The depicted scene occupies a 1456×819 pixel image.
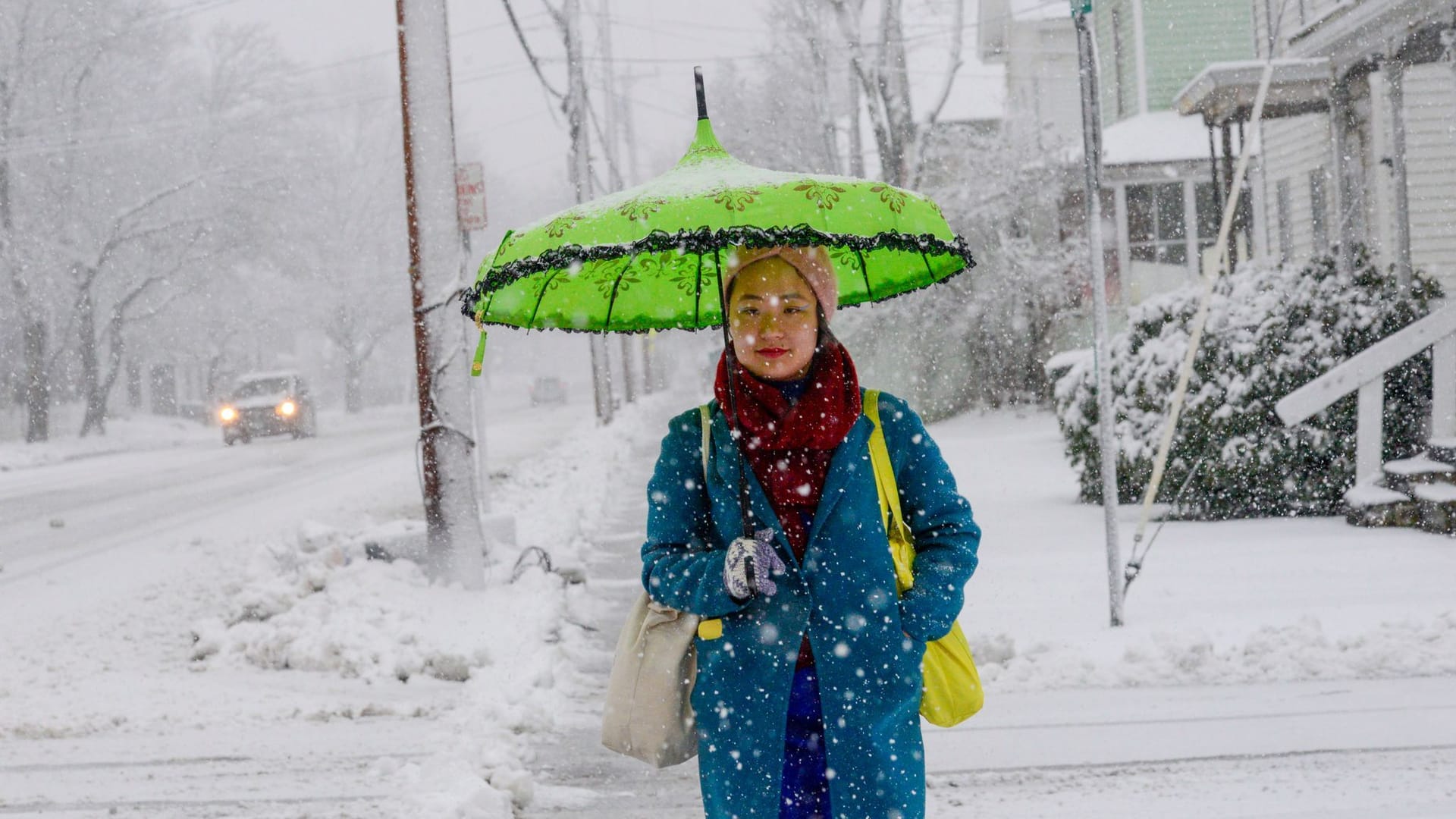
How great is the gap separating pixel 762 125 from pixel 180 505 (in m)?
22.1

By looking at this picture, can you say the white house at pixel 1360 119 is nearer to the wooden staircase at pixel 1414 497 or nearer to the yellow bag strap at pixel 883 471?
the wooden staircase at pixel 1414 497

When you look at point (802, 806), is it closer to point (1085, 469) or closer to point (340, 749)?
point (340, 749)

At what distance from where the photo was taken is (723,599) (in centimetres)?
256

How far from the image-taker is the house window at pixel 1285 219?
18828mm

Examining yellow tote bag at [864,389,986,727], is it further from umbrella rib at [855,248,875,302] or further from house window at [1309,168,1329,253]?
house window at [1309,168,1329,253]

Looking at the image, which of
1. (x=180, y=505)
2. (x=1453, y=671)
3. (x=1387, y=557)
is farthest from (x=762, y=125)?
(x=1453, y=671)

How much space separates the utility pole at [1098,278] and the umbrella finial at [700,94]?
162 inches

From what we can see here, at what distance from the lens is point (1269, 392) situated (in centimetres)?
1043

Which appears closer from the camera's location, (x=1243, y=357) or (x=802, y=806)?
(x=802, y=806)

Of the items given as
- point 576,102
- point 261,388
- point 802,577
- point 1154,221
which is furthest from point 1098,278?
point 261,388

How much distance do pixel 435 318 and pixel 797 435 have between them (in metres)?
6.49

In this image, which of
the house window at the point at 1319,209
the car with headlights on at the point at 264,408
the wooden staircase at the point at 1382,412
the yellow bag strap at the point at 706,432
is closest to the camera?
the yellow bag strap at the point at 706,432

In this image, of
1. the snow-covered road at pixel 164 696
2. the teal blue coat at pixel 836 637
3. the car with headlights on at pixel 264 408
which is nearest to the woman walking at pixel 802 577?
the teal blue coat at pixel 836 637

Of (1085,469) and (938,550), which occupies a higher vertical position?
(938,550)
